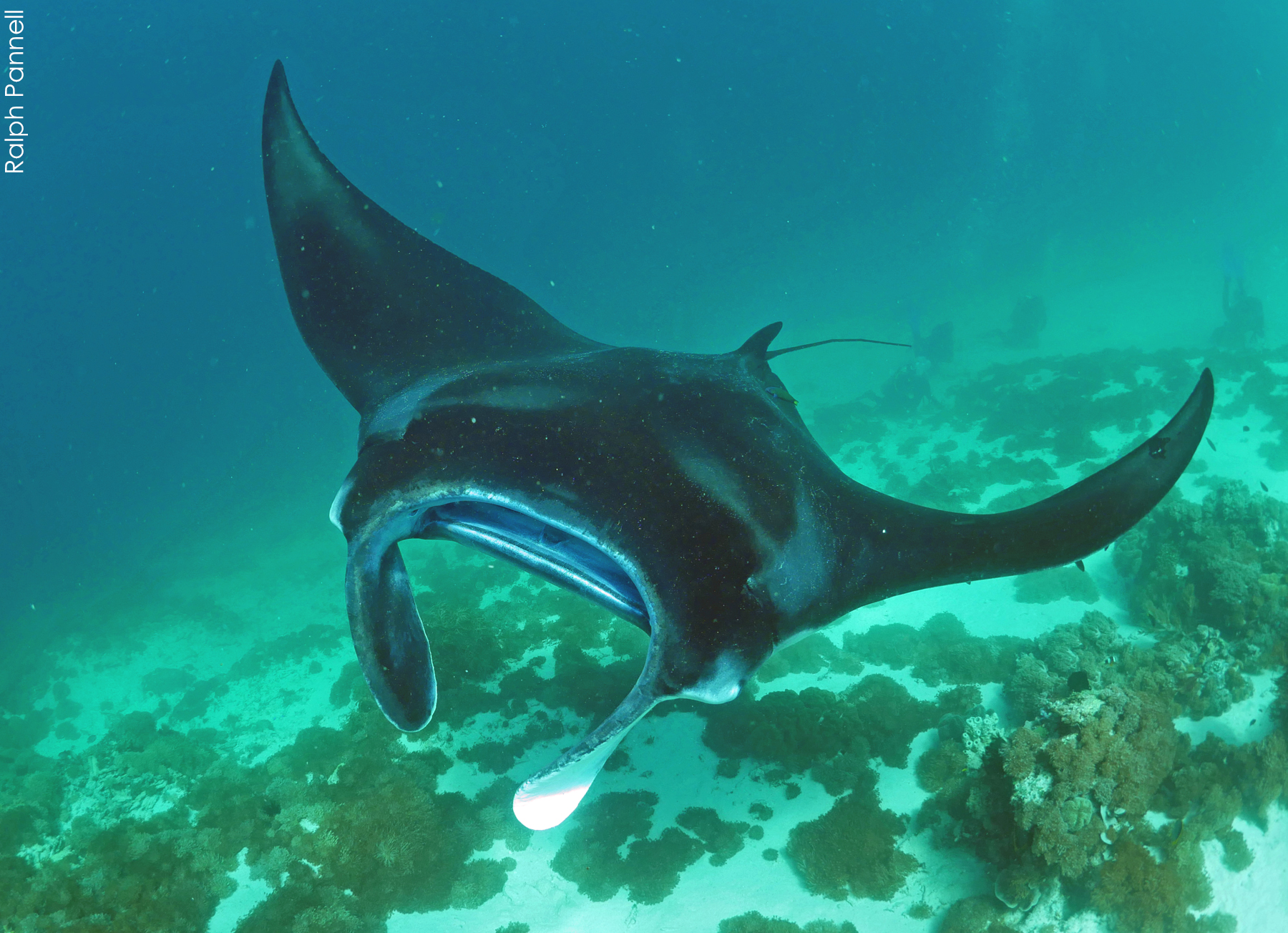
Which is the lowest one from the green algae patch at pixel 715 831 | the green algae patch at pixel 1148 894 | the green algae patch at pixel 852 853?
the green algae patch at pixel 1148 894

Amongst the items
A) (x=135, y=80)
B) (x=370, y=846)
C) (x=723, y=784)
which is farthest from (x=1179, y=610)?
(x=135, y=80)

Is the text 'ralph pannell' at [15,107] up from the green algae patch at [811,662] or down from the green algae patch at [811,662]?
up

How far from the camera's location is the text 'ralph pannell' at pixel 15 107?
Result: 197 feet

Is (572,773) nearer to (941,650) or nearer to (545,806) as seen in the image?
(545,806)

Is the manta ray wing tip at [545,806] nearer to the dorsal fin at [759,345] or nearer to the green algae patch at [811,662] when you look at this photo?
the dorsal fin at [759,345]

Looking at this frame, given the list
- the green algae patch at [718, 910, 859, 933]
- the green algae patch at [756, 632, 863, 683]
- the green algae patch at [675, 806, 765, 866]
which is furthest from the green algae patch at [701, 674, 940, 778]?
the green algae patch at [718, 910, 859, 933]

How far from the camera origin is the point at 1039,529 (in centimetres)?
263

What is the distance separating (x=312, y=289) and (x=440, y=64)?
10843 cm

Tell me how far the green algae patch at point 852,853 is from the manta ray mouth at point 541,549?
5.07 m

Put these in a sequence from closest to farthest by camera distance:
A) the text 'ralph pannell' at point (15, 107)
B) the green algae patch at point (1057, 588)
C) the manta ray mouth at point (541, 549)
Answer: the manta ray mouth at point (541, 549) → the green algae patch at point (1057, 588) → the text 'ralph pannell' at point (15, 107)

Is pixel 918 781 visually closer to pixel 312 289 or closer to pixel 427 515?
pixel 427 515

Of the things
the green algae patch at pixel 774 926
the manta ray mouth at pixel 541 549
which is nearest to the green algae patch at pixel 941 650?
the green algae patch at pixel 774 926

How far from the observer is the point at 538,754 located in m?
7.78

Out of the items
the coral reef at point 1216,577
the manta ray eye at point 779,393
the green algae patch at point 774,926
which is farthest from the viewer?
the coral reef at point 1216,577
